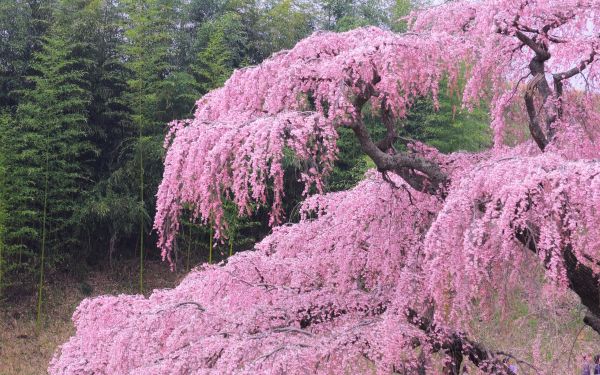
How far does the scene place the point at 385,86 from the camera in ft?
9.02

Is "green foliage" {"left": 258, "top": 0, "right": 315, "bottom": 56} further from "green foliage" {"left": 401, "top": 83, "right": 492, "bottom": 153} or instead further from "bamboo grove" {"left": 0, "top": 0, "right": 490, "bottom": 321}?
"green foliage" {"left": 401, "top": 83, "right": 492, "bottom": 153}

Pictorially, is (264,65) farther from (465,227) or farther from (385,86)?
(465,227)

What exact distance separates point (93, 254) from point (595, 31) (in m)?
10.4

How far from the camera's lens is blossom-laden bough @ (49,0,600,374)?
2.31 meters

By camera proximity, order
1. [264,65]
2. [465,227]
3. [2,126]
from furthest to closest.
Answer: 1. [2,126]
2. [264,65]
3. [465,227]

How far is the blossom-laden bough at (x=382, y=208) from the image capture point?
2.31 metres

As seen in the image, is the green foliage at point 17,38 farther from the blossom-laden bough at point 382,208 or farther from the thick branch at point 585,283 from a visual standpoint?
the thick branch at point 585,283

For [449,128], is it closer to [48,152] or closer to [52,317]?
[48,152]

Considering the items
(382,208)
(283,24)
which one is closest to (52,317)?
(283,24)

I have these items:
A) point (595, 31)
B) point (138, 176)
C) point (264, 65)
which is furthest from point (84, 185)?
point (595, 31)

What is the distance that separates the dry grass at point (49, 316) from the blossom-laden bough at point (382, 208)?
5.76 m

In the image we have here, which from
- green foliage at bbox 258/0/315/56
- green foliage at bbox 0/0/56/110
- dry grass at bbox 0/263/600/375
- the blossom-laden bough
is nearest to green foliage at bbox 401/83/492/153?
green foliage at bbox 258/0/315/56

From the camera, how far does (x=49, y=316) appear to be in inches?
399

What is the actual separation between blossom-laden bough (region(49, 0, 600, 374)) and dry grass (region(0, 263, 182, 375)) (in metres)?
5.76
